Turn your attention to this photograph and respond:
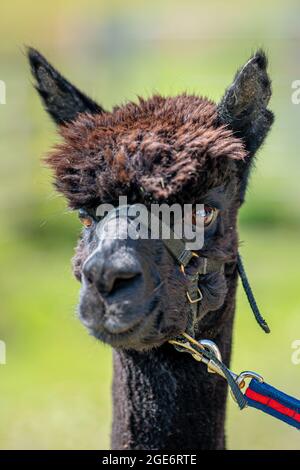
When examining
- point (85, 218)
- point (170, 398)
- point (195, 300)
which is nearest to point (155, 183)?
point (85, 218)

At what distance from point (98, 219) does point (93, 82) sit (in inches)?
553

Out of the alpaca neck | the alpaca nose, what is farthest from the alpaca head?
the alpaca neck

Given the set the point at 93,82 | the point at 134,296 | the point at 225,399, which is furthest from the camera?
the point at 93,82

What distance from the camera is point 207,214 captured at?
350cm

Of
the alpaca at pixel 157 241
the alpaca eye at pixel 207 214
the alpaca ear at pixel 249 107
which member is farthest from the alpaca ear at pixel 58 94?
the alpaca eye at pixel 207 214

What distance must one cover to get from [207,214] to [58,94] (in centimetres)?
102

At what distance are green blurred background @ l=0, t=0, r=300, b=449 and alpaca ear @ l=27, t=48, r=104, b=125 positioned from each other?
0.31 meters

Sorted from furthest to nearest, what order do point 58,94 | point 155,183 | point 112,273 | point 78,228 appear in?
point 78,228 → point 58,94 → point 155,183 → point 112,273

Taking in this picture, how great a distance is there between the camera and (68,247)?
11.7 metres

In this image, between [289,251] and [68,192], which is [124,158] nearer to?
[68,192]

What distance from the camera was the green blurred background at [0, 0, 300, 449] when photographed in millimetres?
7012

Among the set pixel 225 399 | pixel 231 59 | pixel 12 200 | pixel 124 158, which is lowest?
pixel 225 399

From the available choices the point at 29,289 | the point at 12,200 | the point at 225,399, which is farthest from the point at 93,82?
the point at 225,399

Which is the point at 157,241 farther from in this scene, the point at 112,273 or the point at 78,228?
the point at 78,228
